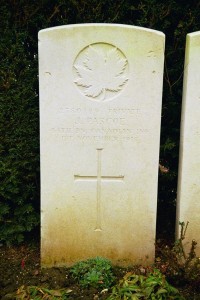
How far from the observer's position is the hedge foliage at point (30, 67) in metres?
3.84

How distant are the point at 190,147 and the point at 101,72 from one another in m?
1.03

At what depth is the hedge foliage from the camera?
12.6ft

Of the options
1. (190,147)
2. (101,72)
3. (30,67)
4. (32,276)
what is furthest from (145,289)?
(30,67)

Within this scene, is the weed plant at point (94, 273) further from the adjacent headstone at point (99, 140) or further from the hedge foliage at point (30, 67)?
the hedge foliage at point (30, 67)

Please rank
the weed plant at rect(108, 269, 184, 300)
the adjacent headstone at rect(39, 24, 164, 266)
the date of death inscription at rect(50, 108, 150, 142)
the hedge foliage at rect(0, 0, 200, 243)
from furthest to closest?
the hedge foliage at rect(0, 0, 200, 243) → the date of death inscription at rect(50, 108, 150, 142) → the adjacent headstone at rect(39, 24, 164, 266) → the weed plant at rect(108, 269, 184, 300)

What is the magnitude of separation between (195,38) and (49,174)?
1.72m

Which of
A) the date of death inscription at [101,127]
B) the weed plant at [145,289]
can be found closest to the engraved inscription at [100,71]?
the date of death inscription at [101,127]

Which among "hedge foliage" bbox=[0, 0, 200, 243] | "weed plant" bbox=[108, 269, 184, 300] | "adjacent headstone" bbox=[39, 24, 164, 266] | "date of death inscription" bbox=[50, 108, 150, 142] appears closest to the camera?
"weed plant" bbox=[108, 269, 184, 300]

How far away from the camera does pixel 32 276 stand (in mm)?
3725

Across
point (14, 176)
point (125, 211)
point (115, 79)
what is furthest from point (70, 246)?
point (115, 79)

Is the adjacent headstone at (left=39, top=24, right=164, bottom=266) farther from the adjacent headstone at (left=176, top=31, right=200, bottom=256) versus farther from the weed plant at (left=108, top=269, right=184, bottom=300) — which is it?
the weed plant at (left=108, top=269, right=184, bottom=300)

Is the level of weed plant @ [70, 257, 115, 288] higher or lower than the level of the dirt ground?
higher

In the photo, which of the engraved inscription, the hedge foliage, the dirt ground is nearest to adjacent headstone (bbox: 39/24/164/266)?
the engraved inscription

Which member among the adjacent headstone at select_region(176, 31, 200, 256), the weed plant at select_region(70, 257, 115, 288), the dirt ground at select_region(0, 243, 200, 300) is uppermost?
the adjacent headstone at select_region(176, 31, 200, 256)
